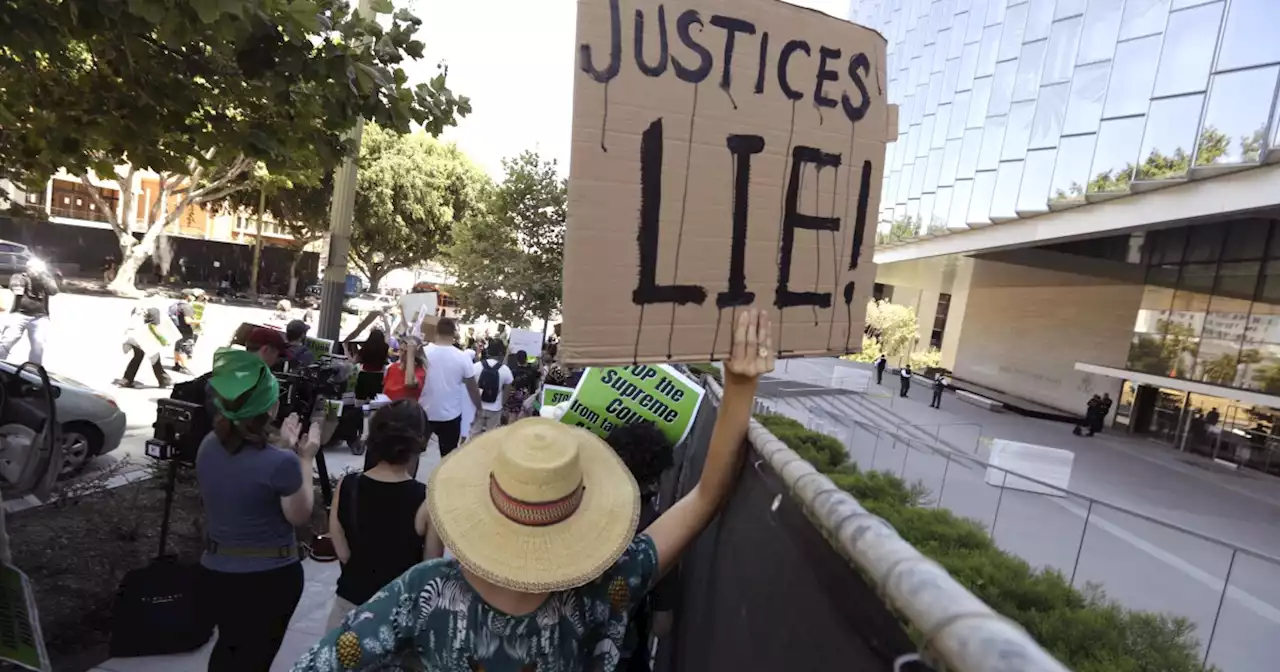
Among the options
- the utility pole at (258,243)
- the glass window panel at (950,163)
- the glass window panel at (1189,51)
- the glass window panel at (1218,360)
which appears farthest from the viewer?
the utility pole at (258,243)

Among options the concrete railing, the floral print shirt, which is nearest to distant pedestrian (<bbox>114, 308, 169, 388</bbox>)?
the floral print shirt

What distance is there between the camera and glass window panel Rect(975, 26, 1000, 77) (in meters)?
23.3

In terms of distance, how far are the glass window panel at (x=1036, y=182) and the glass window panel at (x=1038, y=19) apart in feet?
12.1

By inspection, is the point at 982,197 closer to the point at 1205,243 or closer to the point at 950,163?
the point at 950,163

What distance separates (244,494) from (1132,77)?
65.4 ft

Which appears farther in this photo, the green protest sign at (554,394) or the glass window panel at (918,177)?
the glass window panel at (918,177)

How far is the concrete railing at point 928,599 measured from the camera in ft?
2.56

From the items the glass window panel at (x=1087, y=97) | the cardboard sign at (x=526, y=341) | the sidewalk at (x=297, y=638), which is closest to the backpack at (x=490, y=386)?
the sidewalk at (x=297, y=638)

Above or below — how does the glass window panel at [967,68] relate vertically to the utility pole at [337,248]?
above

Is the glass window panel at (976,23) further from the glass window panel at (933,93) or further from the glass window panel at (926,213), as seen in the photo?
the glass window panel at (926,213)

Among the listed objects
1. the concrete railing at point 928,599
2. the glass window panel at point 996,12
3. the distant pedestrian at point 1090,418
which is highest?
the glass window panel at point 996,12

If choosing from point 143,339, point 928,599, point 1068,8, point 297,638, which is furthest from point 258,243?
point 928,599

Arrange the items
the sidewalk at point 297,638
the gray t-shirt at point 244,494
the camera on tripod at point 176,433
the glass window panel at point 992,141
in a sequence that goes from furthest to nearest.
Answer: the glass window panel at point 992,141, the camera on tripod at point 176,433, the sidewalk at point 297,638, the gray t-shirt at point 244,494

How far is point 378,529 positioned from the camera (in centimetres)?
287
